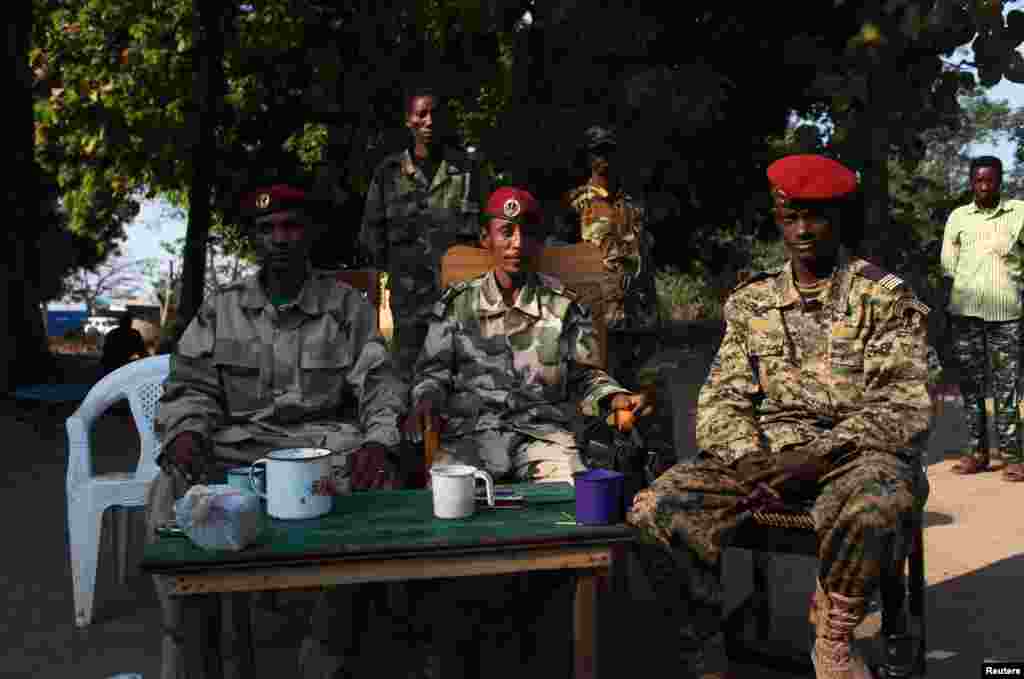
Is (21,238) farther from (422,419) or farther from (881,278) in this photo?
(881,278)

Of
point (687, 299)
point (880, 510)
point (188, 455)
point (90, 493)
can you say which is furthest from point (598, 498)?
point (687, 299)

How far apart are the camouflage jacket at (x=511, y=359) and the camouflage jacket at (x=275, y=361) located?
0.34 meters

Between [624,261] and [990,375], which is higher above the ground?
[624,261]

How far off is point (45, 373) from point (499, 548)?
31.5ft

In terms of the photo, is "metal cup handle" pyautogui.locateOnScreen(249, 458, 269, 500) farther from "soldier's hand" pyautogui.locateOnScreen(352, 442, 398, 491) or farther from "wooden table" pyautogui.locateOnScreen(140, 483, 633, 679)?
"soldier's hand" pyautogui.locateOnScreen(352, 442, 398, 491)

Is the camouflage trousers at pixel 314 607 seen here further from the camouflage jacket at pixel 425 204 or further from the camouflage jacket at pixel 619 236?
the camouflage jacket at pixel 619 236

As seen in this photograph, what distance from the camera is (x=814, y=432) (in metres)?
3.83

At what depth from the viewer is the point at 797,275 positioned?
3979 millimetres

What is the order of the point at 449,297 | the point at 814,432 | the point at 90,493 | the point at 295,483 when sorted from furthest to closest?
the point at 90,493, the point at 449,297, the point at 814,432, the point at 295,483

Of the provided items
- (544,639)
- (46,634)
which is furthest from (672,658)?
(46,634)

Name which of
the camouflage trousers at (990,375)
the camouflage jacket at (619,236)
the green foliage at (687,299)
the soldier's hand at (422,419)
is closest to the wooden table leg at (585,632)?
the soldier's hand at (422,419)

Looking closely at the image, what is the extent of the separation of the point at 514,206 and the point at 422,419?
953 millimetres

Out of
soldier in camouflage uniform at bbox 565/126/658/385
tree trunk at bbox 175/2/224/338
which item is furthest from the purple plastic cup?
tree trunk at bbox 175/2/224/338

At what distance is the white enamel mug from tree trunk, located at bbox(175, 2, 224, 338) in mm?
12589
